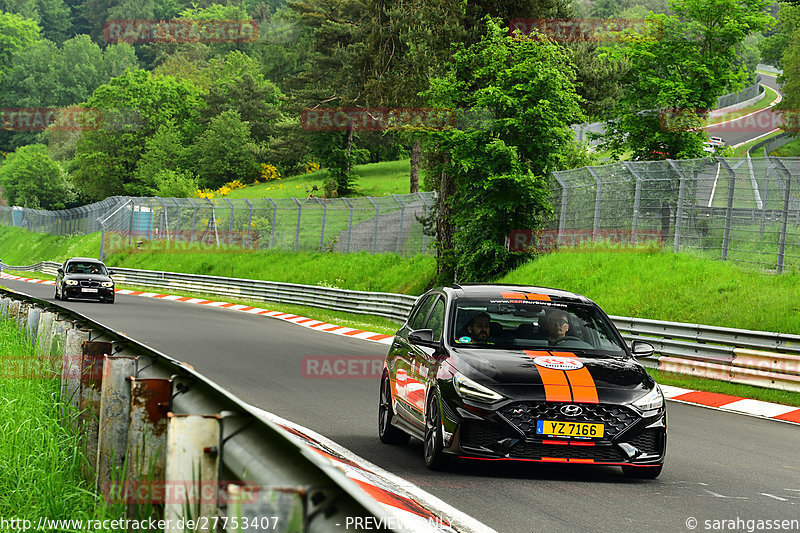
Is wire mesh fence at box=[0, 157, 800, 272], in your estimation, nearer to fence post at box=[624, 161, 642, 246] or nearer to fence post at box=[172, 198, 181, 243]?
fence post at box=[624, 161, 642, 246]

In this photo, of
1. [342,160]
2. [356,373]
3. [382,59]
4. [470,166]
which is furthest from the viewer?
[342,160]

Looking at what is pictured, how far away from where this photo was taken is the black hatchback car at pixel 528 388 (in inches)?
308

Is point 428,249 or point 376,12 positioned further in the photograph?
point 428,249

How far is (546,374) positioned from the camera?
26.6 feet

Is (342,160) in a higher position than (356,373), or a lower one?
higher

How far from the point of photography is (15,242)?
9125 centimetres

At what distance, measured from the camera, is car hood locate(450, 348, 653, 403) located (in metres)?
7.90

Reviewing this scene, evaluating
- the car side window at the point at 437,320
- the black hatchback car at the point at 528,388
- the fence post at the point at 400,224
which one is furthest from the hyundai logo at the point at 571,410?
the fence post at the point at 400,224

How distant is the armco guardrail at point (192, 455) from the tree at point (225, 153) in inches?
3635

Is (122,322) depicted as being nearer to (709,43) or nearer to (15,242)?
(709,43)

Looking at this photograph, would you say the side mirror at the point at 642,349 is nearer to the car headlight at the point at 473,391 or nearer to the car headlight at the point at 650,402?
the car headlight at the point at 650,402

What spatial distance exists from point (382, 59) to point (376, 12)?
1.56 meters

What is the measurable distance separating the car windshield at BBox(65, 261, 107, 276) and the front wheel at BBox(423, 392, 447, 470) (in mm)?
28666

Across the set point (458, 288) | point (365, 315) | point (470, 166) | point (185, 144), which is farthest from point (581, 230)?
point (185, 144)
